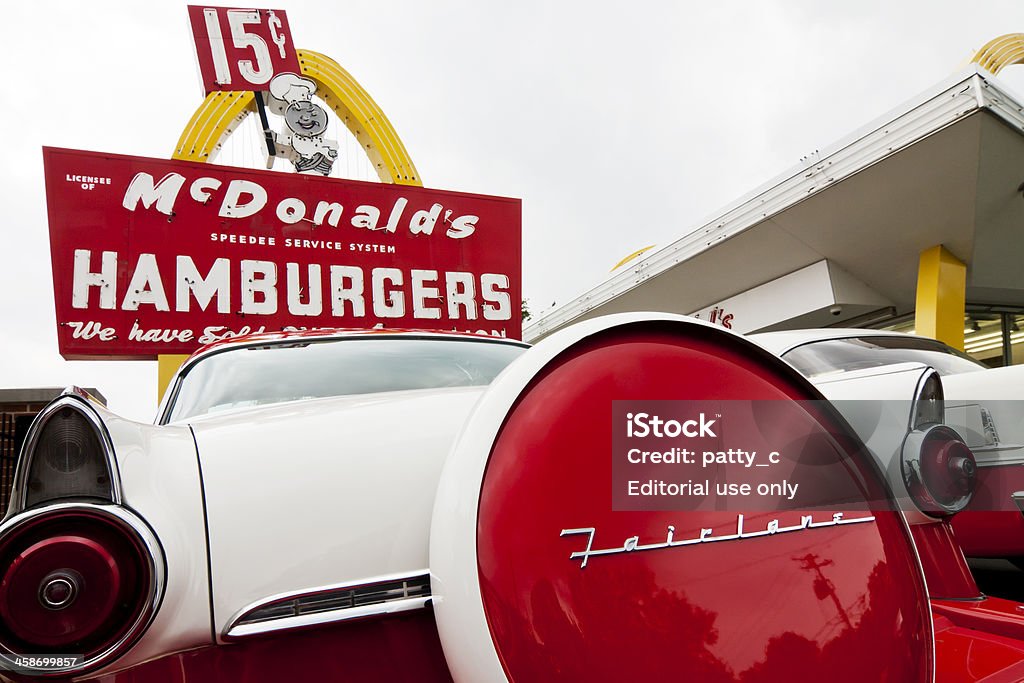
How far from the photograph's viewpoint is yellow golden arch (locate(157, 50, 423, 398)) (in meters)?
10.3

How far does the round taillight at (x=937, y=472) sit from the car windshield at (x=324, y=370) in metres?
1.31

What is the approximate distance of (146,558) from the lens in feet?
3.19

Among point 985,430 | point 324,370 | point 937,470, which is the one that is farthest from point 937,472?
point 324,370

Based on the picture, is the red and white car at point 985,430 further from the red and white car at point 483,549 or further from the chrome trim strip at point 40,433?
the chrome trim strip at point 40,433

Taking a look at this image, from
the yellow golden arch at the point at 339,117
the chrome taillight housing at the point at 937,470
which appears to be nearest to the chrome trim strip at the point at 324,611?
the chrome taillight housing at the point at 937,470

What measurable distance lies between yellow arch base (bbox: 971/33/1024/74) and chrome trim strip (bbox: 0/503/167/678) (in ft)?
45.0

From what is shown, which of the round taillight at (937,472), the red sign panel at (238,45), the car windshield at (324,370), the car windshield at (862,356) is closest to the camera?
the round taillight at (937,472)

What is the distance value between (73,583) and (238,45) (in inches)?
451

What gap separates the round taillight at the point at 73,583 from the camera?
940 mm

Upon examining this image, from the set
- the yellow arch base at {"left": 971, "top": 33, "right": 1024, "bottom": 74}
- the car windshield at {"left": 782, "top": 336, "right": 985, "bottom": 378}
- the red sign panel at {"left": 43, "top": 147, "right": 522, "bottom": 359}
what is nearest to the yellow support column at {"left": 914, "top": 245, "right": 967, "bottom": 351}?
the yellow arch base at {"left": 971, "top": 33, "right": 1024, "bottom": 74}

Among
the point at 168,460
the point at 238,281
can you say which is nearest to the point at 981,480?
the point at 168,460

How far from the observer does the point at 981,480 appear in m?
2.85

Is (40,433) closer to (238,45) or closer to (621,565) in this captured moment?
(621,565)

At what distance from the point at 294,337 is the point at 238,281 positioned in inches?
248
